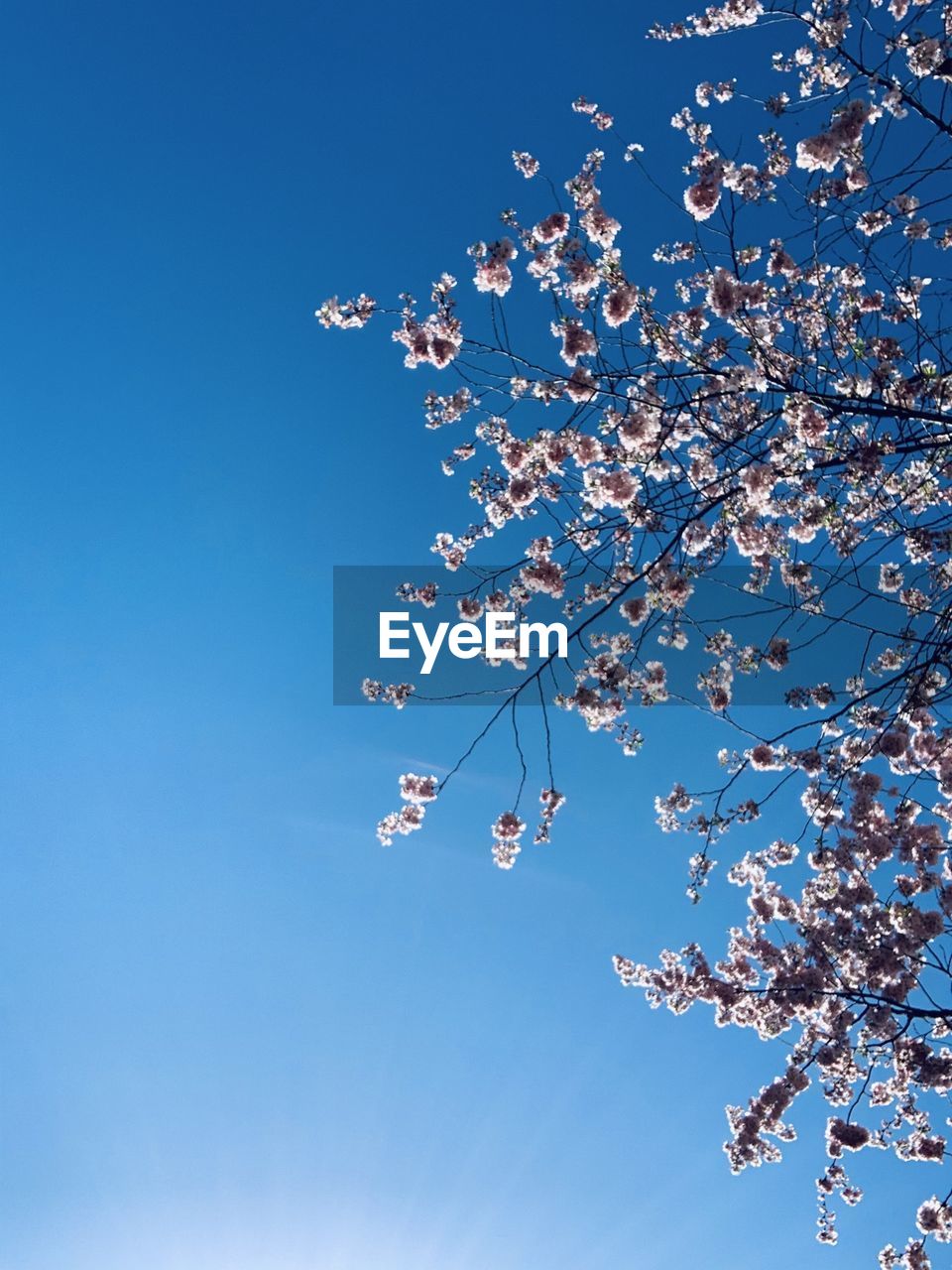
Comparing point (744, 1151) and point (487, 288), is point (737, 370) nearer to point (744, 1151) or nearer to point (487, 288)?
point (487, 288)

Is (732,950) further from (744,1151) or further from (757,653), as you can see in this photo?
(757,653)

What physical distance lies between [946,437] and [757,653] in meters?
2.17

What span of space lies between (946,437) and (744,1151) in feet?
27.4

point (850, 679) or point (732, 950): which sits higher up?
point (850, 679)

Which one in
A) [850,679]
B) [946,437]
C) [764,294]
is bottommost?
[850,679]

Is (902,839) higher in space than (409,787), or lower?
lower

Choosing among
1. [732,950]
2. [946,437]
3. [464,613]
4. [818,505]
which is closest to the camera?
[946,437]

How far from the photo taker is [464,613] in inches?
314

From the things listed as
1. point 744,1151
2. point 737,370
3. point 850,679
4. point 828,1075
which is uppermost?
point 737,370

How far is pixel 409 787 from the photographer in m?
8.86

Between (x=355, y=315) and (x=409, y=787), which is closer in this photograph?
(x=355, y=315)

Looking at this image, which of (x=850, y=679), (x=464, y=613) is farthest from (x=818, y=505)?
(x=464, y=613)

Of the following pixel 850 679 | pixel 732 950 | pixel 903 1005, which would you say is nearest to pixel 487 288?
pixel 850 679

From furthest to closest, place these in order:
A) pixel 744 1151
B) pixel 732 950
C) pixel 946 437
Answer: pixel 732 950 → pixel 744 1151 → pixel 946 437
